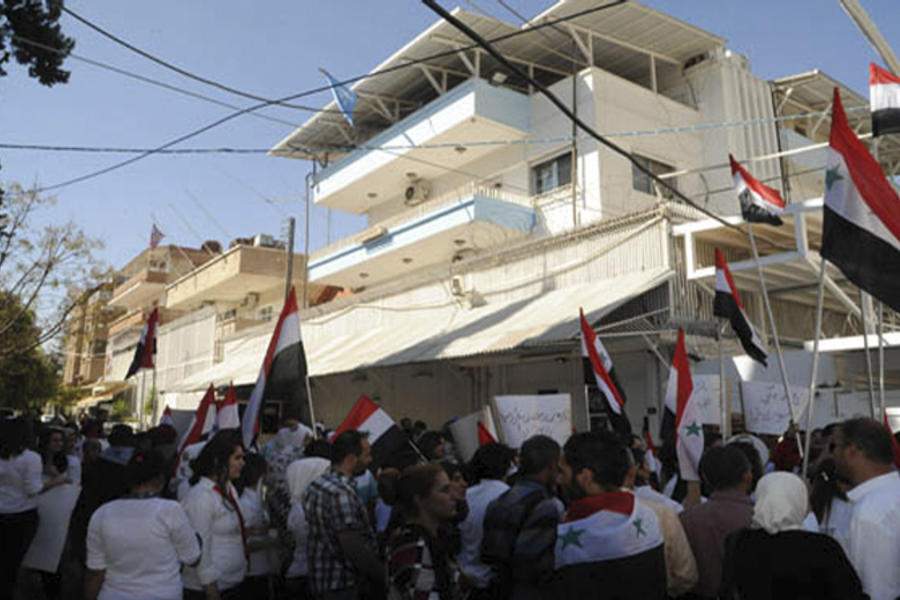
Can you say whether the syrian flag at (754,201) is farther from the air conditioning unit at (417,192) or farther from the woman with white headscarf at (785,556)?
the air conditioning unit at (417,192)

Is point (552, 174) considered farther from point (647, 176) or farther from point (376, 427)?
point (376, 427)

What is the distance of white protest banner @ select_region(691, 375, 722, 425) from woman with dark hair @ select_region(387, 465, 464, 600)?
5.83 metres

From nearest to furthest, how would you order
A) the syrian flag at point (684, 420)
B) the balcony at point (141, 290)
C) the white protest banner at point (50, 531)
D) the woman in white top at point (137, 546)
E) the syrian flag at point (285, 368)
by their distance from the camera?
the woman in white top at point (137, 546) < the syrian flag at point (684, 420) < the white protest banner at point (50, 531) < the syrian flag at point (285, 368) < the balcony at point (141, 290)

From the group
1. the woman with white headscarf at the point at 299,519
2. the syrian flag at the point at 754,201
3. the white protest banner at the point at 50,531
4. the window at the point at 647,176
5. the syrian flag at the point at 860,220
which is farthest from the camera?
the window at the point at 647,176

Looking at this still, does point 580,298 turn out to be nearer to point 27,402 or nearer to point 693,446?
point 693,446

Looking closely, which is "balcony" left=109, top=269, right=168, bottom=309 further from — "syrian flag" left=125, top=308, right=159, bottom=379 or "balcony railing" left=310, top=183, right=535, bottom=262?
"syrian flag" left=125, top=308, right=159, bottom=379

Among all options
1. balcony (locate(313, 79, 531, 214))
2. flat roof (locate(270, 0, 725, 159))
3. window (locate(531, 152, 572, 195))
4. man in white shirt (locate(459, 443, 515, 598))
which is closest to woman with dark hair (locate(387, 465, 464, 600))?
man in white shirt (locate(459, 443, 515, 598))

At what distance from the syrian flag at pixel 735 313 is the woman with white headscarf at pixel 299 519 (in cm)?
498

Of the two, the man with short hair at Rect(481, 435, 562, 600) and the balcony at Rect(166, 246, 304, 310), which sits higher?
the balcony at Rect(166, 246, 304, 310)

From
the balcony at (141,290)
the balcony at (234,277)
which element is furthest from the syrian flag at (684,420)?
the balcony at (141,290)

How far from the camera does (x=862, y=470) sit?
3.04 m

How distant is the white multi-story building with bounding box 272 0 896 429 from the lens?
44.2 feet

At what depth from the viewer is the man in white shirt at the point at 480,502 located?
369cm

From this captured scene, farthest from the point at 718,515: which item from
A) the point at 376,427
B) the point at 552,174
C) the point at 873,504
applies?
the point at 552,174
